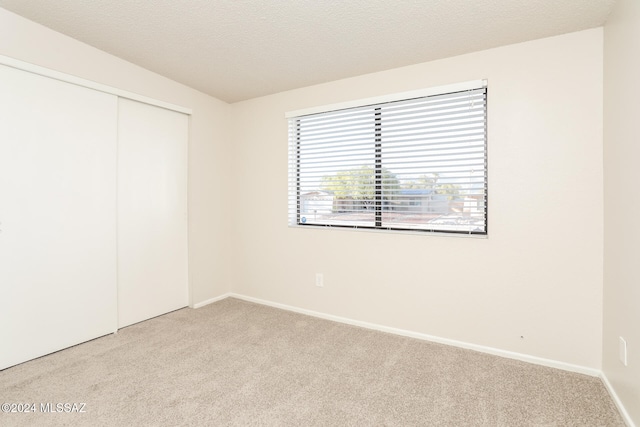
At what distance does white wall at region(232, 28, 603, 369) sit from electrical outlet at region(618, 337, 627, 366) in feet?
1.12

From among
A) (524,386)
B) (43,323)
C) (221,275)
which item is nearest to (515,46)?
(524,386)

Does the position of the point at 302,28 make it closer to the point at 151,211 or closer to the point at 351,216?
the point at 351,216

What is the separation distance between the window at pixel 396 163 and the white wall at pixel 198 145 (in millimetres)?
971

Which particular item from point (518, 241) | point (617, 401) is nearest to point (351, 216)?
point (518, 241)

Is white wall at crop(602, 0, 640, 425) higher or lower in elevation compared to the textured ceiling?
lower

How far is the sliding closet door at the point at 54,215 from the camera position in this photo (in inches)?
84.3

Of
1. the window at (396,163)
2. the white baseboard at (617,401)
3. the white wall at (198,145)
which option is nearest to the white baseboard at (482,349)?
the white baseboard at (617,401)

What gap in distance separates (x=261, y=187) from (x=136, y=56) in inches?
66.5

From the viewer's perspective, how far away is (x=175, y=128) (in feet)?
10.8

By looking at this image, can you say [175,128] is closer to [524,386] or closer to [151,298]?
[151,298]

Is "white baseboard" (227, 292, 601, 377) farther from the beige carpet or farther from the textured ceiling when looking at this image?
the textured ceiling

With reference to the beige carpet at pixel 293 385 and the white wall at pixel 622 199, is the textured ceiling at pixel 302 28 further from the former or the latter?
the beige carpet at pixel 293 385

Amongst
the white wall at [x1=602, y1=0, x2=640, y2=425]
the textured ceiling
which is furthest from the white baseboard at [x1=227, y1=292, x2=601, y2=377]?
the textured ceiling

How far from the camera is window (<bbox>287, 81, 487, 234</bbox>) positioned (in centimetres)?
249
